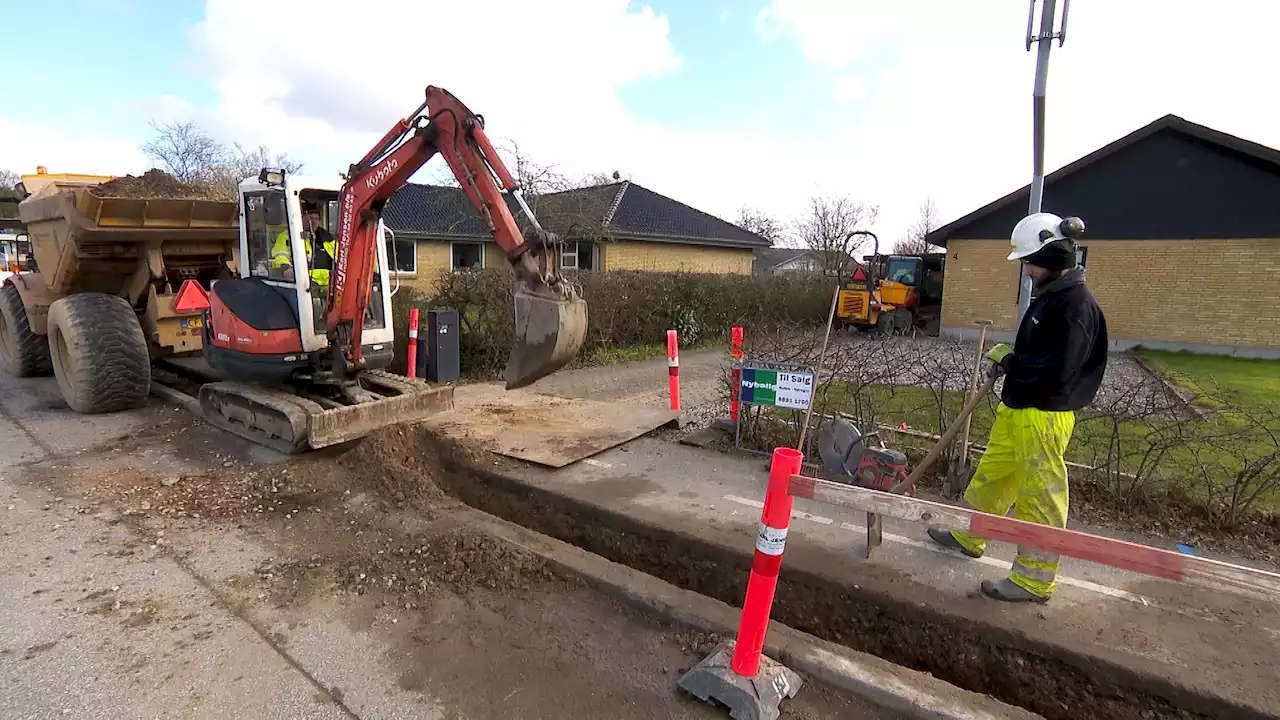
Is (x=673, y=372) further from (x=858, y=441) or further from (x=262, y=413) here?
(x=262, y=413)

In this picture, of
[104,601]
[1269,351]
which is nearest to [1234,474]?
[104,601]

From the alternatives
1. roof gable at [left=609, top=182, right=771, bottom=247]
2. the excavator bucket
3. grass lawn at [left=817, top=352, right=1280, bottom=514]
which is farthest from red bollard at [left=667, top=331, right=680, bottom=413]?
roof gable at [left=609, top=182, right=771, bottom=247]

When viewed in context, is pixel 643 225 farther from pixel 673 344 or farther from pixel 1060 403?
pixel 1060 403

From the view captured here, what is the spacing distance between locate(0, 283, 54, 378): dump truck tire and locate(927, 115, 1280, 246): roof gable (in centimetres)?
2061

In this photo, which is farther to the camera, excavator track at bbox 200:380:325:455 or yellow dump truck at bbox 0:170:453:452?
yellow dump truck at bbox 0:170:453:452

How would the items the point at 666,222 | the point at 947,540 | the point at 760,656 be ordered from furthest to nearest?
the point at 666,222 < the point at 947,540 < the point at 760,656

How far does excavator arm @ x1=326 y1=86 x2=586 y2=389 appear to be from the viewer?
4.35m

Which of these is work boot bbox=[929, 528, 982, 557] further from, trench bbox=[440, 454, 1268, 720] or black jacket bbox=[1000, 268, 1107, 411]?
black jacket bbox=[1000, 268, 1107, 411]

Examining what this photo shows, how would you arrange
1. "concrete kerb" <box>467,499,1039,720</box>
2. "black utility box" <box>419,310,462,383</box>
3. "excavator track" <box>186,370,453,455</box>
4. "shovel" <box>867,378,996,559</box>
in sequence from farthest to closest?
"black utility box" <box>419,310,462,383</box> < "excavator track" <box>186,370,453,455</box> < "shovel" <box>867,378,996,559</box> < "concrete kerb" <box>467,499,1039,720</box>

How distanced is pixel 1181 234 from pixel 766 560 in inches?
707

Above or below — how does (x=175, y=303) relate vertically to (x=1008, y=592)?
above

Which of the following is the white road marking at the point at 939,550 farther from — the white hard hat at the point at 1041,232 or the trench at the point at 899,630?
the white hard hat at the point at 1041,232

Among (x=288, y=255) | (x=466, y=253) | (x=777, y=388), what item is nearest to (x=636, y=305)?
(x=777, y=388)

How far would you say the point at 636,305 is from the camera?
1344 centimetres
